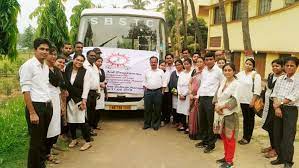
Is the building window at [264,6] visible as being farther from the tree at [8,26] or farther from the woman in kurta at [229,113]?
the woman in kurta at [229,113]

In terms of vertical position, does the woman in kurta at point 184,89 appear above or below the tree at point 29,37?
below

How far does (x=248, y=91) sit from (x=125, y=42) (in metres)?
4.13

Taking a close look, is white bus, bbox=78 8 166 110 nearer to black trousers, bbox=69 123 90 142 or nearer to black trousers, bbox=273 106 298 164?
black trousers, bbox=69 123 90 142

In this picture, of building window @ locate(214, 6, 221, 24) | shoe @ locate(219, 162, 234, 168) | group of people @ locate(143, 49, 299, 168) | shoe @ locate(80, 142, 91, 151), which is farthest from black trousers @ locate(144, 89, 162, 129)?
building window @ locate(214, 6, 221, 24)

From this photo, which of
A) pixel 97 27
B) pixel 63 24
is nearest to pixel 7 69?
pixel 63 24

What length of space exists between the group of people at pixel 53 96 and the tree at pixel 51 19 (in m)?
5.87

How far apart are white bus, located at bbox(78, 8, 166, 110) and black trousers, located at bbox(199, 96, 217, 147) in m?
2.36

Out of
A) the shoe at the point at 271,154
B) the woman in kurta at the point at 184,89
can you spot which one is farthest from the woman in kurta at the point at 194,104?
the shoe at the point at 271,154

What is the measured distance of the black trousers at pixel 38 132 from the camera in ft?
17.3

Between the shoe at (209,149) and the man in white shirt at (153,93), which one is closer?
the shoe at (209,149)

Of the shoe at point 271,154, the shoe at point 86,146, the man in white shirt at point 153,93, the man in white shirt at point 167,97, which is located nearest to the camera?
the shoe at point 271,154

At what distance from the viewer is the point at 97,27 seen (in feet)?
35.4

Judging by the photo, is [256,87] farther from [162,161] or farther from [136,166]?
[136,166]

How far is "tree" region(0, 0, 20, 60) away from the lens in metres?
10.1
